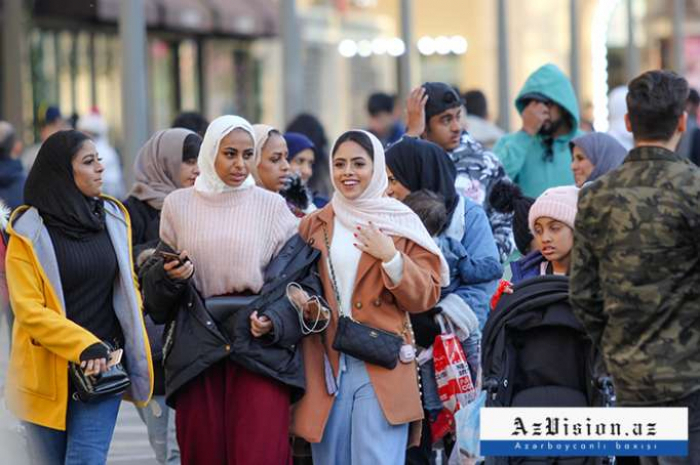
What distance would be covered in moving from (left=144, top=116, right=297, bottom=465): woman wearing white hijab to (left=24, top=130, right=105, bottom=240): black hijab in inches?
12.3

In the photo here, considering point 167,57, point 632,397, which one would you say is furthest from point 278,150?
point 167,57

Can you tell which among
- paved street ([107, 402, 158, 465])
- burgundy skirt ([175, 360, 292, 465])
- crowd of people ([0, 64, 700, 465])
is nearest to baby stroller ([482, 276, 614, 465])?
crowd of people ([0, 64, 700, 465])

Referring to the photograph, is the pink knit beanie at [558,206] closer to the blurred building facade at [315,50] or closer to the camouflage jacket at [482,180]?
the camouflage jacket at [482,180]

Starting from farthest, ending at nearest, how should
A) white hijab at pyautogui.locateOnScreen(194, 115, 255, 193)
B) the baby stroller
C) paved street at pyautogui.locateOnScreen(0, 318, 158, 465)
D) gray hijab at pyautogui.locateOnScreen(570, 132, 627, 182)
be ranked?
gray hijab at pyautogui.locateOnScreen(570, 132, 627, 182) < white hijab at pyautogui.locateOnScreen(194, 115, 255, 193) < the baby stroller < paved street at pyautogui.locateOnScreen(0, 318, 158, 465)

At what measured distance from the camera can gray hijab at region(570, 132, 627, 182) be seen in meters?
9.68

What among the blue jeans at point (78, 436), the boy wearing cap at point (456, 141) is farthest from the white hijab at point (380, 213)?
the boy wearing cap at point (456, 141)

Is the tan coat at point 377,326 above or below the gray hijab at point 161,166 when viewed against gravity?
below

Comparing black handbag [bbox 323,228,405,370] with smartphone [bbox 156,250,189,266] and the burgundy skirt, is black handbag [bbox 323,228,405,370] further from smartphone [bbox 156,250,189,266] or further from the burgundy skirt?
smartphone [bbox 156,250,189,266]

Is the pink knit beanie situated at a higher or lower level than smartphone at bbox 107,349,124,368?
higher

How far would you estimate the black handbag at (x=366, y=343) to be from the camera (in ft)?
24.5

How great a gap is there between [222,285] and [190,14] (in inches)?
969

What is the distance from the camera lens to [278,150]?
958 cm

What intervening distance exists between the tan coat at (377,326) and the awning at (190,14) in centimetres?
2069

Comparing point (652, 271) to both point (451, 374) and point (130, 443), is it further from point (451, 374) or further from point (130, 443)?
point (130, 443)
